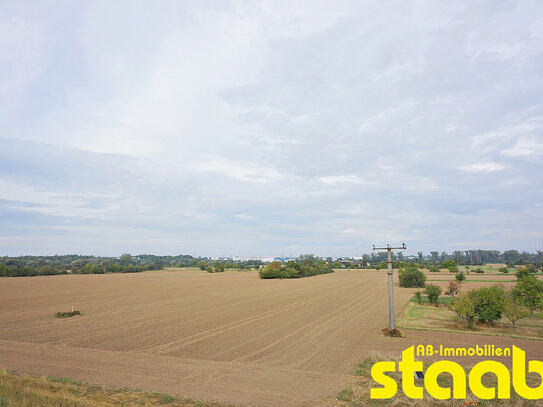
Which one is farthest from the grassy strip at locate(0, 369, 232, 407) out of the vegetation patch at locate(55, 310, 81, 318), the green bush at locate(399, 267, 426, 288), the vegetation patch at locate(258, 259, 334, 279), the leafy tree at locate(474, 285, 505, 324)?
the vegetation patch at locate(258, 259, 334, 279)

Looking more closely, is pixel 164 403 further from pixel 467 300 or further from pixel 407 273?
pixel 407 273

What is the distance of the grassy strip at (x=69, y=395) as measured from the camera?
36.6 feet

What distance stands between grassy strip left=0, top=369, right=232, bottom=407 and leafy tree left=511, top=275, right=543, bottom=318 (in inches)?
1114

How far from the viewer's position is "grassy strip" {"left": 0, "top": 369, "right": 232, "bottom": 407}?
11156mm

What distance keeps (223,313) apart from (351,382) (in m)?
23.0

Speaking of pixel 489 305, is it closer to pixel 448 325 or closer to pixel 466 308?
pixel 466 308

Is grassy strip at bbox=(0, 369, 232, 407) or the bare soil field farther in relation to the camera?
the bare soil field

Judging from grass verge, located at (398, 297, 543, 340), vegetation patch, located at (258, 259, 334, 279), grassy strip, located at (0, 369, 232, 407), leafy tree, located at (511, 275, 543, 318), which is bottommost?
vegetation patch, located at (258, 259, 334, 279)

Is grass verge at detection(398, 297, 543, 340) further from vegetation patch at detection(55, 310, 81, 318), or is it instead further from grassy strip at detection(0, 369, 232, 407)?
vegetation patch at detection(55, 310, 81, 318)

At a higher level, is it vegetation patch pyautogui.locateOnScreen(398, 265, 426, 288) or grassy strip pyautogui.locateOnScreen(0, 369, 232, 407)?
grassy strip pyautogui.locateOnScreen(0, 369, 232, 407)
